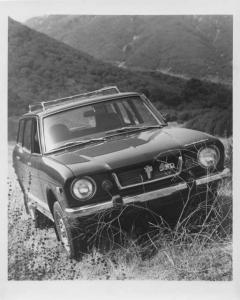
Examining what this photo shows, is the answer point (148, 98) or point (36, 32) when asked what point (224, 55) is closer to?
point (148, 98)

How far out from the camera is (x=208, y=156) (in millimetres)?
3984

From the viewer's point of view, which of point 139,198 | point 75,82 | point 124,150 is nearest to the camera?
point 139,198

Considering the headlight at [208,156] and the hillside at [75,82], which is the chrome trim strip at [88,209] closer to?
the headlight at [208,156]

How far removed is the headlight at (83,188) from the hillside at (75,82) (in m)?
1.51

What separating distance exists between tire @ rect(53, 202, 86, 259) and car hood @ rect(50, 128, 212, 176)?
441 millimetres

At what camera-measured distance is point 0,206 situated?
4.87 metres

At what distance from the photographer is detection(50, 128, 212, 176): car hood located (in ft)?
12.5

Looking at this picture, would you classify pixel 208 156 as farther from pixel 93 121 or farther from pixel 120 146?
pixel 93 121

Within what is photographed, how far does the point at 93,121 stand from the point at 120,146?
485mm

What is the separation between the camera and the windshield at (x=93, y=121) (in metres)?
4.26

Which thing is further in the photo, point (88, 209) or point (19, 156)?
point (19, 156)

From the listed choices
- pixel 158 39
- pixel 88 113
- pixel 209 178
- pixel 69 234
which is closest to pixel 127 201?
pixel 69 234

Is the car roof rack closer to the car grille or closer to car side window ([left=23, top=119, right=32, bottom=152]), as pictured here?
car side window ([left=23, top=119, right=32, bottom=152])

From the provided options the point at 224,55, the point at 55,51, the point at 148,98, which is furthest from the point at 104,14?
the point at 224,55
